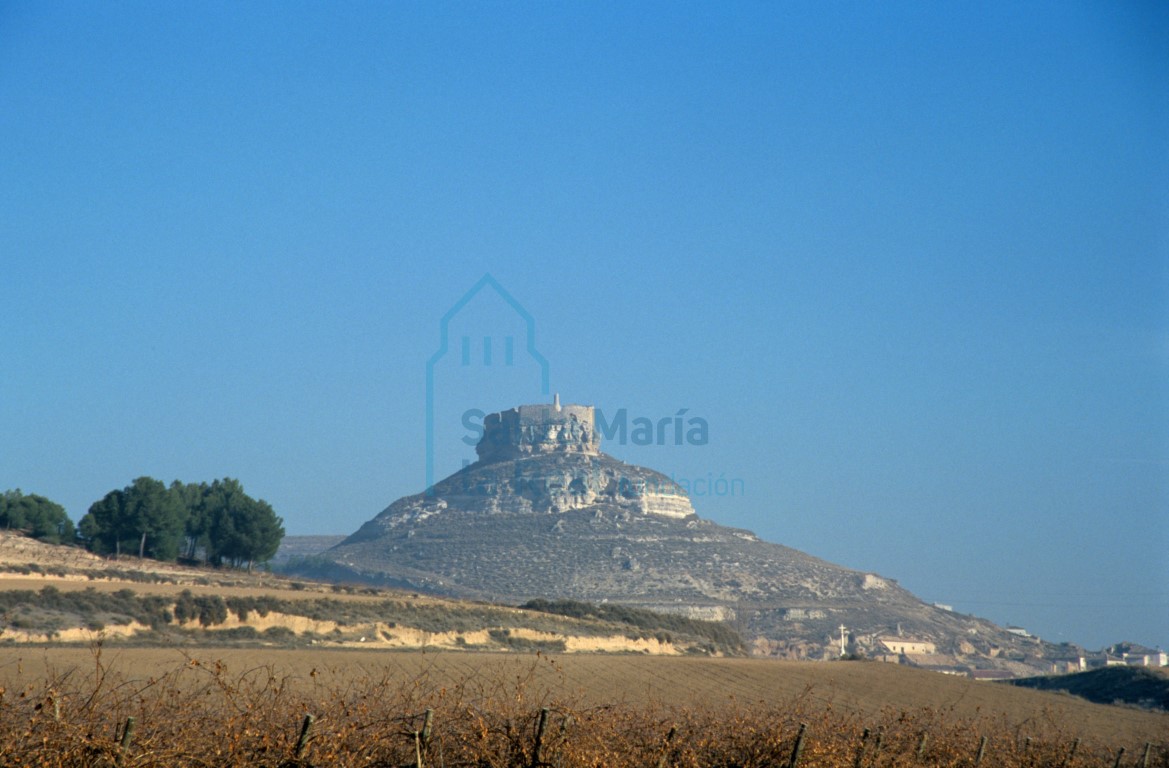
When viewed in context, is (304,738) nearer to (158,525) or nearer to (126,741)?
(126,741)

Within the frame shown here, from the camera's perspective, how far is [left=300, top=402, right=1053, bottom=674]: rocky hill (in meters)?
112

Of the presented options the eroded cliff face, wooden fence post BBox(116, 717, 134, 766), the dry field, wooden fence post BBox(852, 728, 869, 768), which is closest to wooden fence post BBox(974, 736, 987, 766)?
the dry field

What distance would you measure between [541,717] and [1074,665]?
366ft

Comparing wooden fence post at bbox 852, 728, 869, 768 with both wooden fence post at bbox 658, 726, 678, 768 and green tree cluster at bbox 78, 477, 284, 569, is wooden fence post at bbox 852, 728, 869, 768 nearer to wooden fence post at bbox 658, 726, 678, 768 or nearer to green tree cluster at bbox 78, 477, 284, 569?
wooden fence post at bbox 658, 726, 678, 768

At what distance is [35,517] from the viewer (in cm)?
6831

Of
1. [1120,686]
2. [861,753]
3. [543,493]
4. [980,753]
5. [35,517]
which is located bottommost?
[1120,686]

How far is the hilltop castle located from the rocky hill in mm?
187

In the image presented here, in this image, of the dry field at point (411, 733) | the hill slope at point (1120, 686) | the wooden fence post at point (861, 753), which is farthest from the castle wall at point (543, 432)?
the wooden fence post at point (861, 753)

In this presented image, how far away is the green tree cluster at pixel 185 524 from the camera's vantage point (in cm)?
6794

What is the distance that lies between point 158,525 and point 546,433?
99.4 meters

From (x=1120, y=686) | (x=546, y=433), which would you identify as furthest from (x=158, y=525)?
(x=546, y=433)

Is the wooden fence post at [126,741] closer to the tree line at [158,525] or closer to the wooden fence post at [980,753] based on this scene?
the wooden fence post at [980,753]

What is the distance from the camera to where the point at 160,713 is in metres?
8.48

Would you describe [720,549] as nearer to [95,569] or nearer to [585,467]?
[585,467]
